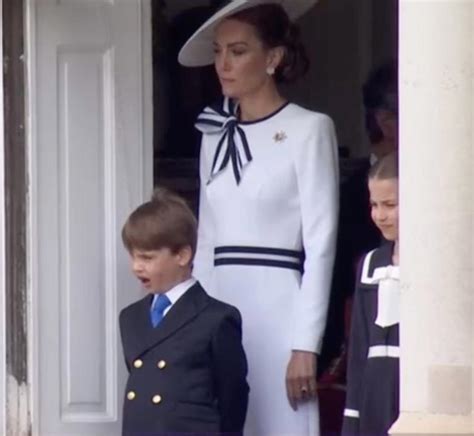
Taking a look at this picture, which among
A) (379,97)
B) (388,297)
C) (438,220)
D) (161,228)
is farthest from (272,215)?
(438,220)

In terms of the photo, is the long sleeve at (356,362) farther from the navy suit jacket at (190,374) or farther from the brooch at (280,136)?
the brooch at (280,136)

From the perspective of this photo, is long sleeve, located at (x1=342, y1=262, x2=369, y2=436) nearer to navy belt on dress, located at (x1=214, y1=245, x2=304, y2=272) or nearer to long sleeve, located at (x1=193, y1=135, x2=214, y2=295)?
navy belt on dress, located at (x1=214, y1=245, x2=304, y2=272)

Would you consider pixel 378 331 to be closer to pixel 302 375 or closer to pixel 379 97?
pixel 302 375

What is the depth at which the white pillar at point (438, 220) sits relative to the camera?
5.72 m

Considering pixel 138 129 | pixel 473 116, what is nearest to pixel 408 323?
pixel 473 116

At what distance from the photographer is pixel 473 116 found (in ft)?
18.7

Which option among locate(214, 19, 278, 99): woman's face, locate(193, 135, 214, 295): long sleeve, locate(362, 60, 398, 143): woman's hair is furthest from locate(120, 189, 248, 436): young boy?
locate(362, 60, 398, 143): woman's hair

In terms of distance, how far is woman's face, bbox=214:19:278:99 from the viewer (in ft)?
21.4

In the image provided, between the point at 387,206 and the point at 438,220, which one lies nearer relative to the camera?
the point at 438,220

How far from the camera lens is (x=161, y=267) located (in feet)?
20.7

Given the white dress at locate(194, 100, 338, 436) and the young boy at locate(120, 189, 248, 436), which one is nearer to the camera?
the young boy at locate(120, 189, 248, 436)

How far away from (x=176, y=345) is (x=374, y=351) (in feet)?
1.86

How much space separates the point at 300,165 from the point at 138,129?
25.0 inches

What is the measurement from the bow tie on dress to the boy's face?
23.3 inches
